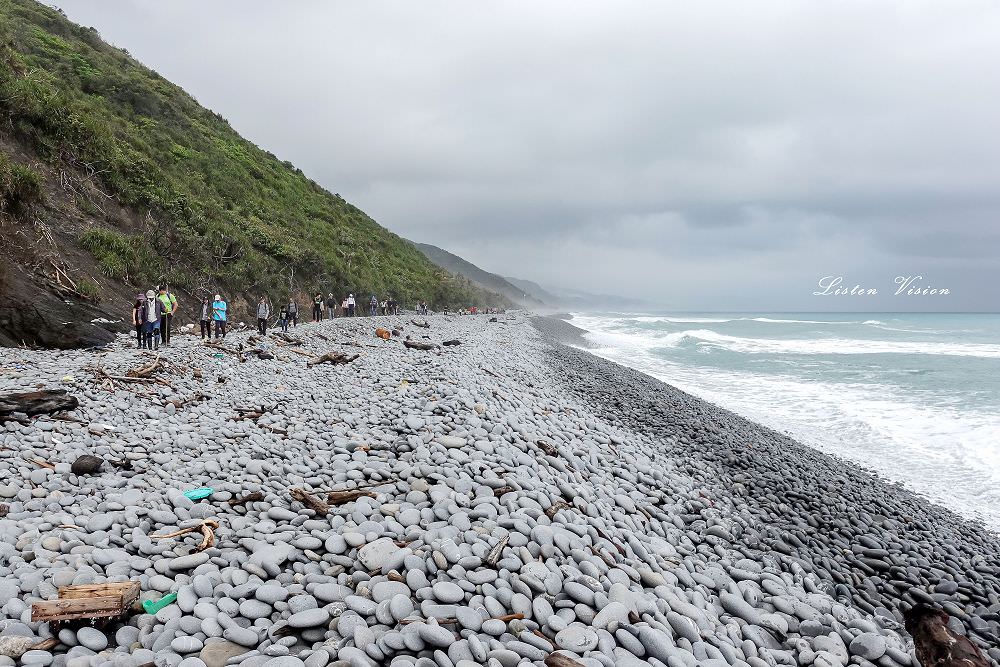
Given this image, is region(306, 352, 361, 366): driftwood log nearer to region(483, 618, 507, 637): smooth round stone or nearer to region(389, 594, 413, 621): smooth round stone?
region(389, 594, 413, 621): smooth round stone

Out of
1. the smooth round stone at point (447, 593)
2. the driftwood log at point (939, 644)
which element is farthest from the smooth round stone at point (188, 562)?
the driftwood log at point (939, 644)

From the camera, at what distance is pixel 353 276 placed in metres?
31.4

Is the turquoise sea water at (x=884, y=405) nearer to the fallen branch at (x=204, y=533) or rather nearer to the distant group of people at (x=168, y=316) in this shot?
the fallen branch at (x=204, y=533)

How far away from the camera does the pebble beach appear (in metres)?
2.76

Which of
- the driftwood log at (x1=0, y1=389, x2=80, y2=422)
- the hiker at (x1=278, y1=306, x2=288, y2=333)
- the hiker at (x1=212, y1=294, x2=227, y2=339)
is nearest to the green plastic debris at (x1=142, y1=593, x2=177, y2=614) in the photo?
the driftwood log at (x1=0, y1=389, x2=80, y2=422)

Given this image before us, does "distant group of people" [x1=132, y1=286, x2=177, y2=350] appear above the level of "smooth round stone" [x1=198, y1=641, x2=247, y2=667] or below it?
above

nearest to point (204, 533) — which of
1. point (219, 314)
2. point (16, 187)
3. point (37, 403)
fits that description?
point (37, 403)

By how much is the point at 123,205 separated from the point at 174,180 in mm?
4585

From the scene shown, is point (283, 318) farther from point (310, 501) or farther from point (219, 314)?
point (310, 501)

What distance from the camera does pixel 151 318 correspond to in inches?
443

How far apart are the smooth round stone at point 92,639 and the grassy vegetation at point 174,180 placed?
15629mm

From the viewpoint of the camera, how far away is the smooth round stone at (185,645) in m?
2.55

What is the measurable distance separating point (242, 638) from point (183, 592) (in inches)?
23.9

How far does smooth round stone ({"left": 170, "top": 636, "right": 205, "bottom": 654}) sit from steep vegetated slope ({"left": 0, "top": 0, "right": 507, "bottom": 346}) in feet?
35.0
